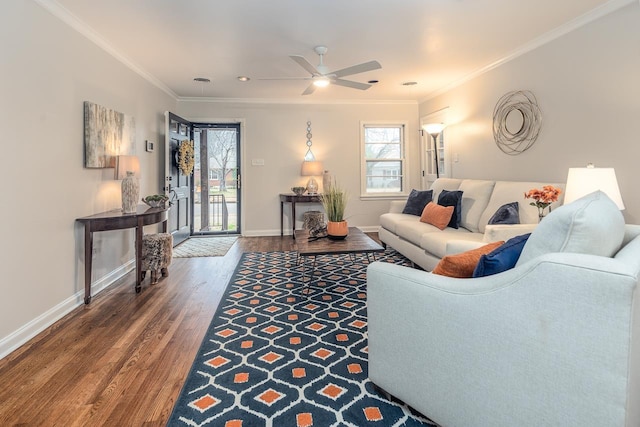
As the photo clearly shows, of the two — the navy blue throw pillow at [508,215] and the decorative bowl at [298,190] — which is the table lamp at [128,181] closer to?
the decorative bowl at [298,190]

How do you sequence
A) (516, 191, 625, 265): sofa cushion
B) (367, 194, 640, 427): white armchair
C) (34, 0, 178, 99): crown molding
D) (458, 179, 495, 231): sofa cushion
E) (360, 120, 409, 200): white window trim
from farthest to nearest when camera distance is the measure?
1. (360, 120, 409, 200): white window trim
2. (458, 179, 495, 231): sofa cushion
3. (34, 0, 178, 99): crown molding
4. (516, 191, 625, 265): sofa cushion
5. (367, 194, 640, 427): white armchair

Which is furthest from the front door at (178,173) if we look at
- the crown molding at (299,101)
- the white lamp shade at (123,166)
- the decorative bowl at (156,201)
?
the white lamp shade at (123,166)

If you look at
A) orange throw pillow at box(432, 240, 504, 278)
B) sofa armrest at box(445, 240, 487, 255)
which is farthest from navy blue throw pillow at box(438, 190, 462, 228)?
orange throw pillow at box(432, 240, 504, 278)

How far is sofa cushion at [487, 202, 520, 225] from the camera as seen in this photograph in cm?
302

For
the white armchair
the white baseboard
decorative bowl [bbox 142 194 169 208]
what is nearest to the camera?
the white armchair

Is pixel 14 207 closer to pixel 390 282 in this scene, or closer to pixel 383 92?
pixel 390 282

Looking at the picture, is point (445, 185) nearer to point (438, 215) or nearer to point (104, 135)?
point (438, 215)

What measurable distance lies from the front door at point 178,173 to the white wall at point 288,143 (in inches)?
28.3

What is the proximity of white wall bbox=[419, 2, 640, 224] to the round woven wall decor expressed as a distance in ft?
0.22

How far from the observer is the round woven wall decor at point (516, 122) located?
355cm

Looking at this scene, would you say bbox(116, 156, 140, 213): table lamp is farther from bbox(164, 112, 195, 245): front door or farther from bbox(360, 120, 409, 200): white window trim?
bbox(360, 120, 409, 200): white window trim

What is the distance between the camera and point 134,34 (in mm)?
3201

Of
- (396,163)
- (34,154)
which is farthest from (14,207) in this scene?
(396,163)

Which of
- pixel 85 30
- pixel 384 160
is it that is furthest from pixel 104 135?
pixel 384 160
